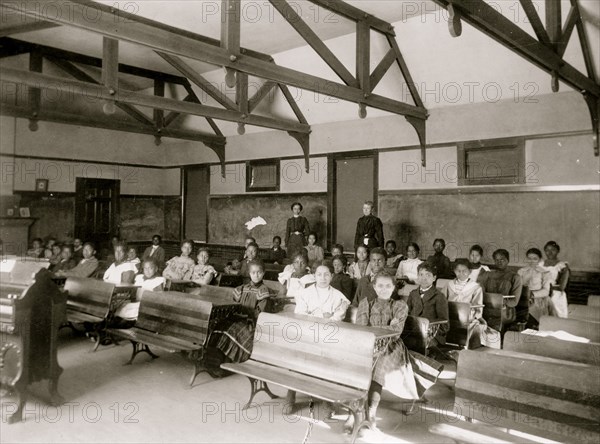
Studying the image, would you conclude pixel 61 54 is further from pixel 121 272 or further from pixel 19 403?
pixel 19 403

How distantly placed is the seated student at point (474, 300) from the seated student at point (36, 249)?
7.40 m

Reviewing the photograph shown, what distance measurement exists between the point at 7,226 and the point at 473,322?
27.9 ft

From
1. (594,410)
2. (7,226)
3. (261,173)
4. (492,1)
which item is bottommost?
(594,410)

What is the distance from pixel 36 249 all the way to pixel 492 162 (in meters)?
8.11

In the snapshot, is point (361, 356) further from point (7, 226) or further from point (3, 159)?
point (3, 159)

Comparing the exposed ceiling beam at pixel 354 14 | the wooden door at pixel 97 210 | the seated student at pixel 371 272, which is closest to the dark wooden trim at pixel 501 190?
the seated student at pixel 371 272

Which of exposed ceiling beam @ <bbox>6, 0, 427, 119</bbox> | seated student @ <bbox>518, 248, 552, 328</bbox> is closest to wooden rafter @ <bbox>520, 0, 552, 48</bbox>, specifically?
exposed ceiling beam @ <bbox>6, 0, 427, 119</bbox>

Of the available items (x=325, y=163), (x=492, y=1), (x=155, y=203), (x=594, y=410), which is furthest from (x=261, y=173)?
(x=594, y=410)

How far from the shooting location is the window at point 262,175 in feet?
36.5

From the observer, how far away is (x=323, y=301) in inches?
180

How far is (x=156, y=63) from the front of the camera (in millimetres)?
10055

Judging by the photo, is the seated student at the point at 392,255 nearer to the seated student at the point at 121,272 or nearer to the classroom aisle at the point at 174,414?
the classroom aisle at the point at 174,414

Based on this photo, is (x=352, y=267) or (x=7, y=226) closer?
(x=352, y=267)

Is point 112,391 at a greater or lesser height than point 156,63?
lesser
